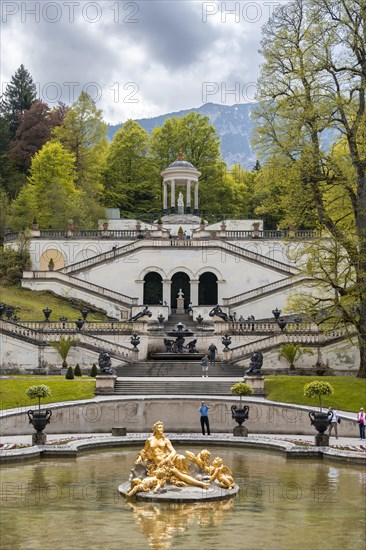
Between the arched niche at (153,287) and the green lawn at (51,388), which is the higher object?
the arched niche at (153,287)

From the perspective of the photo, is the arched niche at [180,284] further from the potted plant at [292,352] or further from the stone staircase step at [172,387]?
the stone staircase step at [172,387]

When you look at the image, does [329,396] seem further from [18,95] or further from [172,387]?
[18,95]

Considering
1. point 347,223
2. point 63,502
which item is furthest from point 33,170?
point 63,502

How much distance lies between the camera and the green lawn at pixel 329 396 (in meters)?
32.2

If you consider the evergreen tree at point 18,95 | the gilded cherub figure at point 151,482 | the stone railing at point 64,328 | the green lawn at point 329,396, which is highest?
the evergreen tree at point 18,95

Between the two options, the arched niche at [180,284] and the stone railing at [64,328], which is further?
the arched niche at [180,284]

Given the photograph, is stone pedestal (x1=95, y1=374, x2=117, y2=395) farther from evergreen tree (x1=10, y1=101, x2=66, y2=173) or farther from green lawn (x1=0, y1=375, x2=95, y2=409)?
evergreen tree (x1=10, y1=101, x2=66, y2=173)

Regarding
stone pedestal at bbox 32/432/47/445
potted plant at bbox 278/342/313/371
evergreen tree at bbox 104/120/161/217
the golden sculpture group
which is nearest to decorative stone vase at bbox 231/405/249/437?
stone pedestal at bbox 32/432/47/445

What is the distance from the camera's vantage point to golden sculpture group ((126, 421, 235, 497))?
1817cm

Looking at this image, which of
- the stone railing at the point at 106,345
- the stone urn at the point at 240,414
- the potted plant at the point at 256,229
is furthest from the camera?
the potted plant at the point at 256,229

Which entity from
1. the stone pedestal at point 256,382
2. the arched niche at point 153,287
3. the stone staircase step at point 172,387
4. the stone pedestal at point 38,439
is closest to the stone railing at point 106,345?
the stone staircase step at point 172,387

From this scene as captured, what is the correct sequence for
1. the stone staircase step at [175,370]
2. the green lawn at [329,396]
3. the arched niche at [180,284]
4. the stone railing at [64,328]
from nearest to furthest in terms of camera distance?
1. the green lawn at [329,396]
2. the stone staircase step at [175,370]
3. the stone railing at [64,328]
4. the arched niche at [180,284]

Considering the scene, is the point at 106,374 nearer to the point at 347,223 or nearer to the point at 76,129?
the point at 347,223

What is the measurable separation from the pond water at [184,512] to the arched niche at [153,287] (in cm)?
3791
